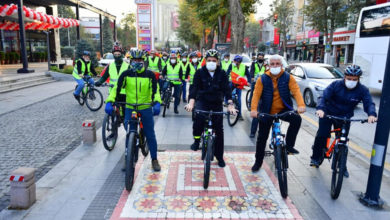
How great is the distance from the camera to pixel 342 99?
177 inches

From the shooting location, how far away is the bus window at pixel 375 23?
11.6 meters

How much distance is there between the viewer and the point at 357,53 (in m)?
13.8

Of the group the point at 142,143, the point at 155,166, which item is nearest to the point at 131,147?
the point at 155,166

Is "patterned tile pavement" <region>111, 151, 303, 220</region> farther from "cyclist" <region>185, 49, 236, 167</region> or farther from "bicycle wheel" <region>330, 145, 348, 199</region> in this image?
"cyclist" <region>185, 49, 236, 167</region>

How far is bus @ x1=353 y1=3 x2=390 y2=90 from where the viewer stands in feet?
38.7

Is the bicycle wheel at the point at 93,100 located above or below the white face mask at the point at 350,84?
below

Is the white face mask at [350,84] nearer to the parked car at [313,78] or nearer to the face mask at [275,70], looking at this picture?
the face mask at [275,70]

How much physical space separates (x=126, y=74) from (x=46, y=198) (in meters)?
2.01

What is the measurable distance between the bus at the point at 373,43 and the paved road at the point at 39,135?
10935mm

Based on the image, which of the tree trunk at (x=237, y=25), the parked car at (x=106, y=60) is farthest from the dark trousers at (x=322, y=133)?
the parked car at (x=106, y=60)

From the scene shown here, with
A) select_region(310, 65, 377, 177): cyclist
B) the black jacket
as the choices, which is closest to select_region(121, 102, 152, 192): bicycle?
the black jacket

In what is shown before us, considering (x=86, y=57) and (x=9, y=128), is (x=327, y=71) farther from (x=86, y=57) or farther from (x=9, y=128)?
(x=9, y=128)

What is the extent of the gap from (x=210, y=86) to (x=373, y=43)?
35.5ft

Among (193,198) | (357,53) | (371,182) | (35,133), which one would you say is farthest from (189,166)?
(357,53)
